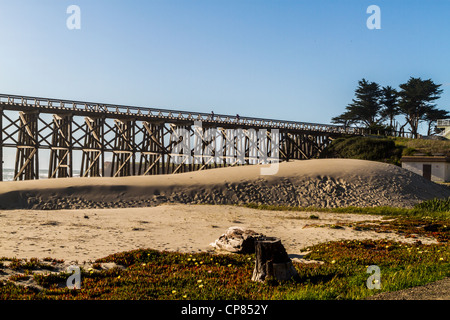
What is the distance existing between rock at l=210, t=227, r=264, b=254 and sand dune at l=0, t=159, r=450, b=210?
12655 mm

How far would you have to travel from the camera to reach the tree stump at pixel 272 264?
8.10m

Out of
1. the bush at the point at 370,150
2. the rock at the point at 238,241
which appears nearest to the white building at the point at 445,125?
the bush at the point at 370,150

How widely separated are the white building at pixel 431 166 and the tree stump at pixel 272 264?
34262 millimetres

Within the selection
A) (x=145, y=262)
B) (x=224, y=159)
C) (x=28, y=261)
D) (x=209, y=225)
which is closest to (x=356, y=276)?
(x=145, y=262)

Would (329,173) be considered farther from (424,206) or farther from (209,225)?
(209,225)

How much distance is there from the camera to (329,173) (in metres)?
28.8

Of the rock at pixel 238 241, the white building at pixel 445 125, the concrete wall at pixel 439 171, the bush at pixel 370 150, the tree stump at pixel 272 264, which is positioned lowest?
the rock at pixel 238 241

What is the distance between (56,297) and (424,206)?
67.0ft

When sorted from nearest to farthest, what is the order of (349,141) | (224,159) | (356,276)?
(356,276), (224,159), (349,141)

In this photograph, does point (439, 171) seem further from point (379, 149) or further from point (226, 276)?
point (226, 276)

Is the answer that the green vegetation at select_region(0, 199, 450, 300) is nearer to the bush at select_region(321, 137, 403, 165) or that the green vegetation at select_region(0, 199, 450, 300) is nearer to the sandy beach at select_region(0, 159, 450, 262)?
the sandy beach at select_region(0, 159, 450, 262)

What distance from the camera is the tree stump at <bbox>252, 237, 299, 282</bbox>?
8.10 metres

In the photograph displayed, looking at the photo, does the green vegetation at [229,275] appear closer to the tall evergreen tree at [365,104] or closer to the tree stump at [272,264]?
the tree stump at [272,264]
